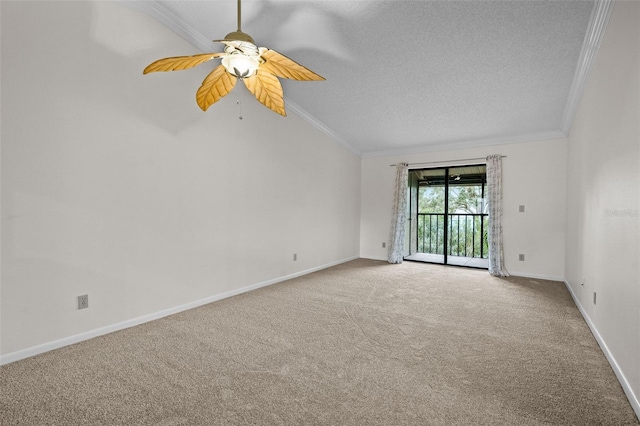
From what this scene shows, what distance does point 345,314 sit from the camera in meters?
2.96

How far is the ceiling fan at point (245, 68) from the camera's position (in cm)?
175

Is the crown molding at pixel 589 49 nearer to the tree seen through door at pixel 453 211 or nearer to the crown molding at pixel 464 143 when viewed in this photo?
the crown molding at pixel 464 143

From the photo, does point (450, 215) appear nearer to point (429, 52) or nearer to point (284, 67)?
point (429, 52)

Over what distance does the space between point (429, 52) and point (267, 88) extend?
191 centimetres

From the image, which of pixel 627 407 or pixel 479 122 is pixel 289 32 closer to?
pixel 479 122

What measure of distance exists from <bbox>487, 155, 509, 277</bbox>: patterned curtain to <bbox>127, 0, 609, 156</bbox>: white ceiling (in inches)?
23.8

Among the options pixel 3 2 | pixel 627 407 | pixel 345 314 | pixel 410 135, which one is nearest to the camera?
pixel 627 407

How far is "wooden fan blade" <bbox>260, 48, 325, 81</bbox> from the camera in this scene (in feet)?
6.10

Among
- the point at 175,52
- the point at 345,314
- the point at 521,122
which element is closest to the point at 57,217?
the point at 175,52

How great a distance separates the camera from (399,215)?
585 centimetres

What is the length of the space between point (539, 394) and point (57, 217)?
3472 millimetres

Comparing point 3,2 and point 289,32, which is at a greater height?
point 289,32

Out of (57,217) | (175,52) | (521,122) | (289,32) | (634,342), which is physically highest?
(289,32)

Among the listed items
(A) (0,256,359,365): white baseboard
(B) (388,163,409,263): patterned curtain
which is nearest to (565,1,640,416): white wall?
(B) (388,163,409,263): patterned curtain
